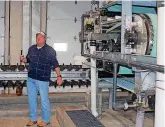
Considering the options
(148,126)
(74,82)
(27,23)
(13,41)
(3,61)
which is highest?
(27,23)

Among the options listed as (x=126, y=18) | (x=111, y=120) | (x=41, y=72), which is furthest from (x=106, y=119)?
(x=126, y=18)

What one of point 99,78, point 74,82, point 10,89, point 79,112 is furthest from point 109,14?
point 10,89

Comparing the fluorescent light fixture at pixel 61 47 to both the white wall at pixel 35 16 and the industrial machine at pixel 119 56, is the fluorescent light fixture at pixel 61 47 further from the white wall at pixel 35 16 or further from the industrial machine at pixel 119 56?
the industrial machine at pixel 119 56

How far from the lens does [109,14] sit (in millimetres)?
4707

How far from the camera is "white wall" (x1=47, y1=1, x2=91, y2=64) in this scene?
7.62 meters

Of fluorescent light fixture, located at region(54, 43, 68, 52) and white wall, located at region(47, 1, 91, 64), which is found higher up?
white wall, located at region(47, 1, 91, 64)

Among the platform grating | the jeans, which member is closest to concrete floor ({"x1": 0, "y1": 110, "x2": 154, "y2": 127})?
the jeans

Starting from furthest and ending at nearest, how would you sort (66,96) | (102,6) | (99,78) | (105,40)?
(66,96) < (99,78) < (105,40) < (102,6)

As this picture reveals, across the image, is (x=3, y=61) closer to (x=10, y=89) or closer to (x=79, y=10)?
(x=10, y=89)

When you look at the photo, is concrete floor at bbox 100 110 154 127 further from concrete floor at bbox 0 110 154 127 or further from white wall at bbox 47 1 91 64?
white wall at bbox 47 1 91 64

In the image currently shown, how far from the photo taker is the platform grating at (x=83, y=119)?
4018mm

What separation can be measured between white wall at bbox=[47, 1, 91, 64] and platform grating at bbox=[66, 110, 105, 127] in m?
3.22

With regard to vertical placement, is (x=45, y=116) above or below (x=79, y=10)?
below

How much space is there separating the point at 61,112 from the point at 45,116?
30cm
